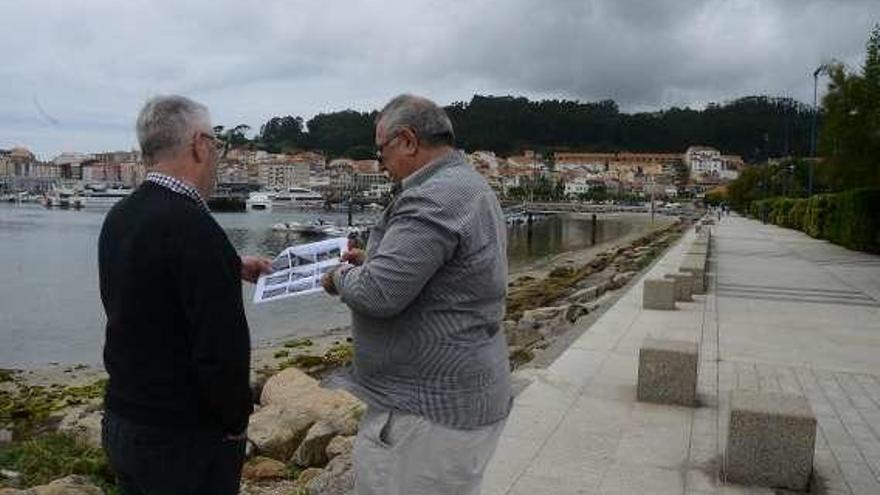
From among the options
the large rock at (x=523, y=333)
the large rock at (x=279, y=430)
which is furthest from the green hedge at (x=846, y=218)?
the large rock at (x=279, y=430)

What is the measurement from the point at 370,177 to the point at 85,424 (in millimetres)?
135104

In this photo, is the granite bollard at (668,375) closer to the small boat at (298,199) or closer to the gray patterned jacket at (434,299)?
the gray patterned jacket at (434,299)

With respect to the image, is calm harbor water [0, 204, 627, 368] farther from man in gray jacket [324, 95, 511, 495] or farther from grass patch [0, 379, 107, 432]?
man in gray jacket [324, 95, 511, 495]

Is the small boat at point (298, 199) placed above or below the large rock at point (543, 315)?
below

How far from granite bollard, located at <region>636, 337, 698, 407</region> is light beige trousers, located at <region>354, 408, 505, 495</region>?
446 centimetres

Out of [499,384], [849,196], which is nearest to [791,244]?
[849,196]

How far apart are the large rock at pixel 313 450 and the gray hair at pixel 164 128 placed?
14.0 ft

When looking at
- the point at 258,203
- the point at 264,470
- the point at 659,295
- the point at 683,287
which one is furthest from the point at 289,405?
the point at 258,203

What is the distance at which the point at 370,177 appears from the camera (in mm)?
142625

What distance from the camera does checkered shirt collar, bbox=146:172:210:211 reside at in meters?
2.35

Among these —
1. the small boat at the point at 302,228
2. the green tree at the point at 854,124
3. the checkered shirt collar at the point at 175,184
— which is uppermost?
the green tree at the point at 854,124

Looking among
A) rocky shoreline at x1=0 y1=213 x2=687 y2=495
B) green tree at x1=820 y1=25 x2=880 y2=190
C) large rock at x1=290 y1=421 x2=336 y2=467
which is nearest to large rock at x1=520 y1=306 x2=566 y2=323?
rocky shoreline at x1=0 y1=213 x2=687 y2=495

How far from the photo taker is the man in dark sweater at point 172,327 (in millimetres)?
2248

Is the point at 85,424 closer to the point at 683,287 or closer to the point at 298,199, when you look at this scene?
the point at 683,287
